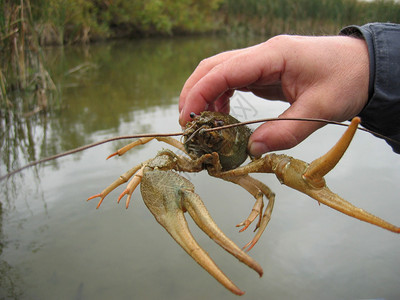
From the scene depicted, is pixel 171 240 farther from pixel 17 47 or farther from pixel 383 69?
pixel 17 47

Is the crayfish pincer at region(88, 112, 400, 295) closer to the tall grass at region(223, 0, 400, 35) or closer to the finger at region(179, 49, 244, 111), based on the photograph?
the finger at region(179, 49, 244, 111)

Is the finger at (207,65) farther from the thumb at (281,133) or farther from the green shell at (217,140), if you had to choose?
the thumb at (281,133)

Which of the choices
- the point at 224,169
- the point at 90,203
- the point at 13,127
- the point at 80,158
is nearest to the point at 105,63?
the point at 13,127

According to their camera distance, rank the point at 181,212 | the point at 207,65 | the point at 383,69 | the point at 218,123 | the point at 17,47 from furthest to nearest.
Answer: the point at 17,47
the point at 207,65
the point at 218,123
the point at 383,69
the point at 181,212

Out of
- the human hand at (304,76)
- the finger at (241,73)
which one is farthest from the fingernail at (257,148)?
the finger at (241,73)

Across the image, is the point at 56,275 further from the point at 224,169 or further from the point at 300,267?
the point at 300,267

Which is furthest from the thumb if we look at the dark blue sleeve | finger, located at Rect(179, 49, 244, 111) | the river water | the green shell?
the river water

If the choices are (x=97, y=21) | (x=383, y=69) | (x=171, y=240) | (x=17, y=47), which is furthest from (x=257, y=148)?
(x=97, y=21)
